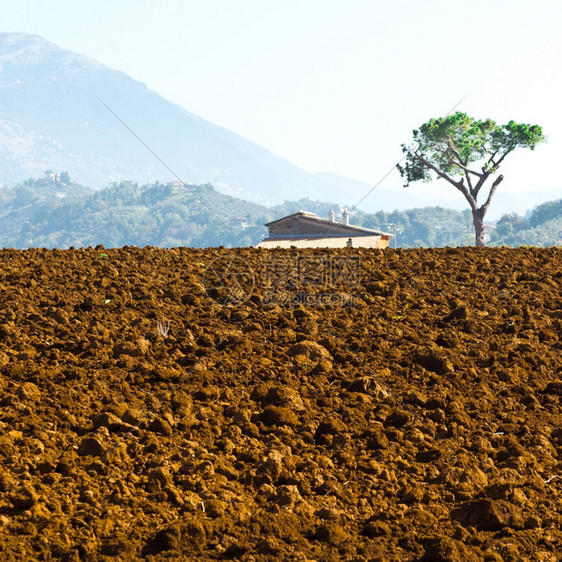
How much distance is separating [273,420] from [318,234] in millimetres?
30636

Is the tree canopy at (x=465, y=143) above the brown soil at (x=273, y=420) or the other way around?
above

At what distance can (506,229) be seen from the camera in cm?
12131

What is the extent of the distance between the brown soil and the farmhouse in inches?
834

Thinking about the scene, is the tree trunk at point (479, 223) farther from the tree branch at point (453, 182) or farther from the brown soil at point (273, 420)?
the brown soil at point (273, 420)

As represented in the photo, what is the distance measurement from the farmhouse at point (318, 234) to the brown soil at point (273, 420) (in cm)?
2119

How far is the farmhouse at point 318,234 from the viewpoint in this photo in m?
31.3

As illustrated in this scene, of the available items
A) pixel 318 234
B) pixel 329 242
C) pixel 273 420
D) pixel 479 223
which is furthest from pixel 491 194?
pixel 273 420

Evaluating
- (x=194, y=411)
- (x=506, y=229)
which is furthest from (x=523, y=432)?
(x=506, y=229)

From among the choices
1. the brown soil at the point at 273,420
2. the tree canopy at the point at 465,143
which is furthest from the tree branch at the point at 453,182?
the brown soil at the point at 273,420

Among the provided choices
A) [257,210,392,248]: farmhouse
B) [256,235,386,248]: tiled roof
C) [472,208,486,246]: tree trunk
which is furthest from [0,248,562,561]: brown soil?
[472,208,486,246]: tree trunk

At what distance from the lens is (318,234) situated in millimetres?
36062

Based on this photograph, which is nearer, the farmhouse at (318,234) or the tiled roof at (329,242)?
the tiled roof at (329,242)

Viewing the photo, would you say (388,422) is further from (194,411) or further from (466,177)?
(466,177)

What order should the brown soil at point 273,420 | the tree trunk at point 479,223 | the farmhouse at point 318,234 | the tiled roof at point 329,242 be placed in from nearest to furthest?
the brown soil at point 273,420
the tiled roof at point 329,242
the farmhouse at point 318,234
the tree trunk at point 479,223
